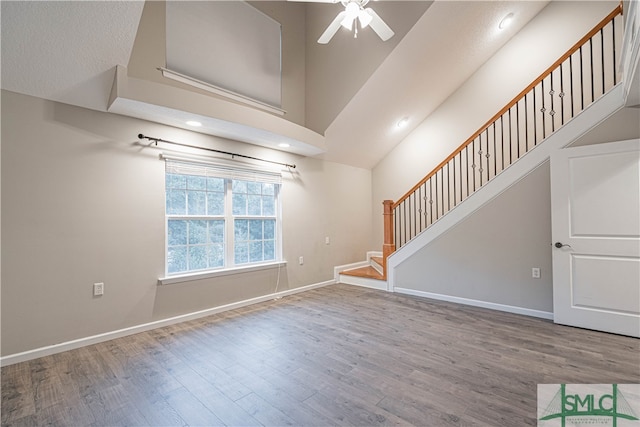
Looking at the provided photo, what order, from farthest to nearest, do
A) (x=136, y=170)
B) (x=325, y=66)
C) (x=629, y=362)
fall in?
(x=325, y=66), (x=136, y=170), (x=629, y=362)

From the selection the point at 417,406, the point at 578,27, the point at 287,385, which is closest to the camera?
the point at 417,406

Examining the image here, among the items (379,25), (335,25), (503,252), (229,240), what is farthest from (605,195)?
(229,240)

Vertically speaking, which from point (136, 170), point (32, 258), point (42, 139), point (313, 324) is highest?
point (42, 139)

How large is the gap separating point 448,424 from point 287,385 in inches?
43.5

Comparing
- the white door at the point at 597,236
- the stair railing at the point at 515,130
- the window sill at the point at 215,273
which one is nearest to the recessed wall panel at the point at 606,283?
the white door at the point at 597,236

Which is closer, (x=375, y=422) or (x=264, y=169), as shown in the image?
(x=375, y=422)

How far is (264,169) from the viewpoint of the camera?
4.53 metres

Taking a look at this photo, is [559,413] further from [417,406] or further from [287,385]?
[287,385]

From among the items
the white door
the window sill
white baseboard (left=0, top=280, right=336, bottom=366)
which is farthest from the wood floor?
the window sill

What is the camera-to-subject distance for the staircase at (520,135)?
341 cm

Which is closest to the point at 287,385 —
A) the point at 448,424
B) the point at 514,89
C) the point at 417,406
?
the point at 417,406

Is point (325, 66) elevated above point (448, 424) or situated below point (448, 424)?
above

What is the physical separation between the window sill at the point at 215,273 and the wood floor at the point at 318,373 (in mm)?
547

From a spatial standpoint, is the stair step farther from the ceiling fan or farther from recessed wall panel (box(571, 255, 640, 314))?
the ceiling fan
